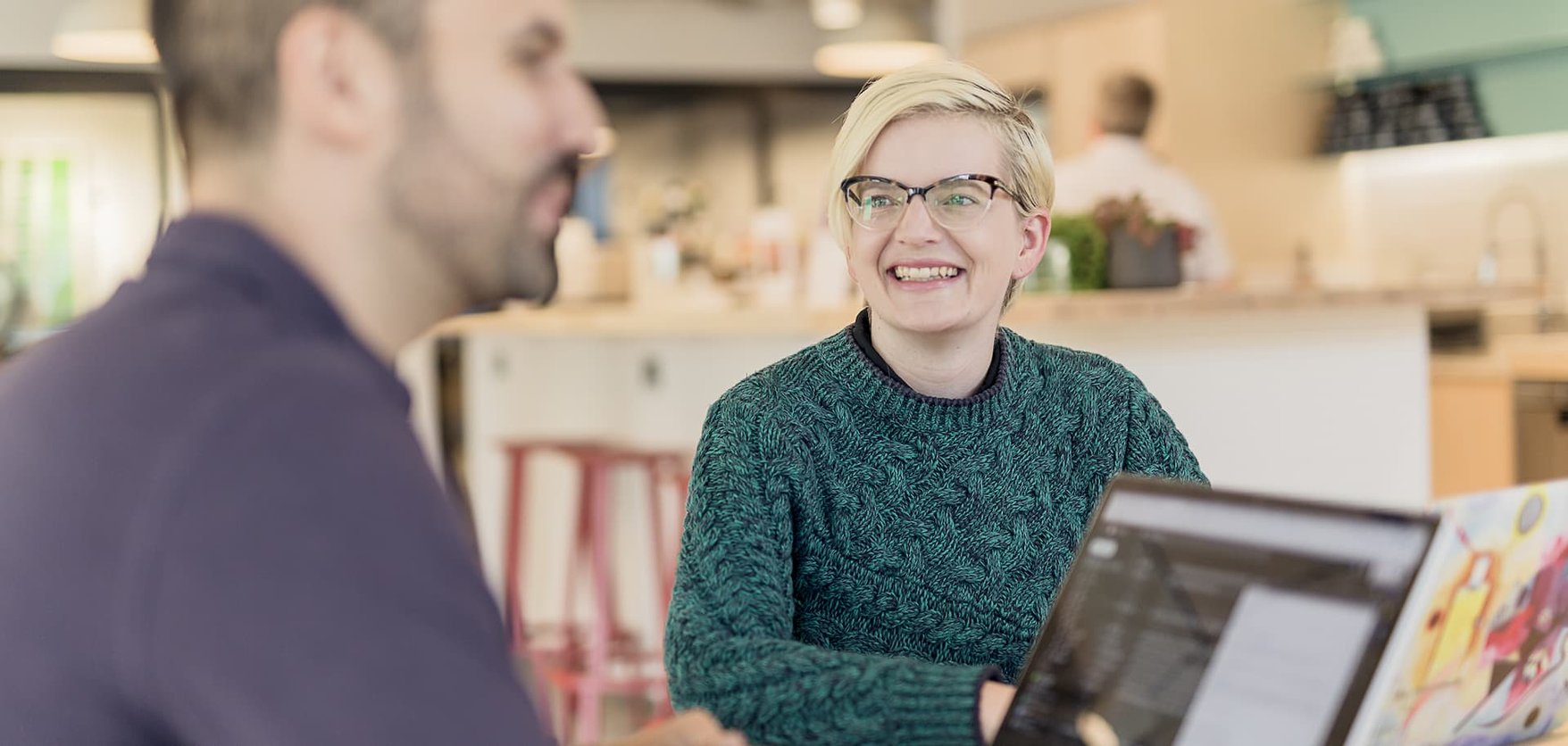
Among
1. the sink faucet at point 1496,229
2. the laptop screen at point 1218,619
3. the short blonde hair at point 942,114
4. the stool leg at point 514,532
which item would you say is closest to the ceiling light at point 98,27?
the stool leg at point 514,532

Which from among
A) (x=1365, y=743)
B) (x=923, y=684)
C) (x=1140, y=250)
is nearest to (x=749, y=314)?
(x=1140, y=250)

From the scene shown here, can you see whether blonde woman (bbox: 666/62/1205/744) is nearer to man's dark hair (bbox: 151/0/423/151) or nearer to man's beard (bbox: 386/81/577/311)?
man's beard (bbox: 386/81/577/311)

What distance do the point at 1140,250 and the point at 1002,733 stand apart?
274 cm

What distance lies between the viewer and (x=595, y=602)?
3994mm

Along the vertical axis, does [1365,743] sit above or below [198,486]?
below

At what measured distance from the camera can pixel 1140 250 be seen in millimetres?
3594

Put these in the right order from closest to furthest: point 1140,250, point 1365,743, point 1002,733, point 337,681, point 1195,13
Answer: point 337,681 → point 1365,743 → point 1002,733 → point 1140,250 → point 1195,13

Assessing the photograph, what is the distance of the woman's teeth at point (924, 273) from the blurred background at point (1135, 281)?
166 centimetres

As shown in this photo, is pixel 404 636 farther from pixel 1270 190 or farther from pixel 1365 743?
pixel 1270 190

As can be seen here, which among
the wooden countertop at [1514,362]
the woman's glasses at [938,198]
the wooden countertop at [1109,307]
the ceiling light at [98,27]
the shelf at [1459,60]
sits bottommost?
the wooden countertop at [1514,362]

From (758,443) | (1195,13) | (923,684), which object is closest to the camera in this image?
(923,684)

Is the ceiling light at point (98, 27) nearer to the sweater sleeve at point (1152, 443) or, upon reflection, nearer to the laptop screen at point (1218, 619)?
the sweater sleeve at point (1152, 443)

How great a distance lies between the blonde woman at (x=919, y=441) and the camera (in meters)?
1.36

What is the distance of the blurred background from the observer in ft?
12.1
